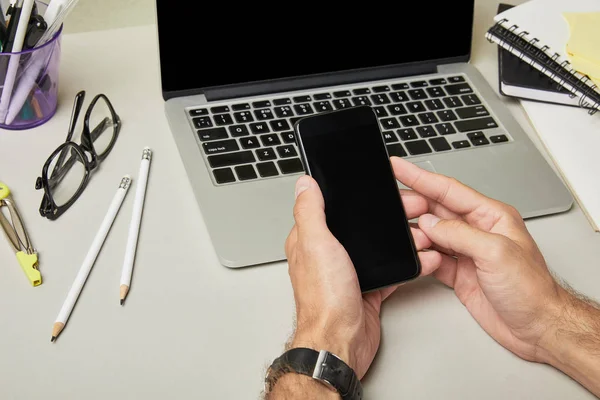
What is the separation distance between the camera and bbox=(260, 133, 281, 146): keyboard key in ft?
2.62

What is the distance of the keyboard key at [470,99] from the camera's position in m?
0.89

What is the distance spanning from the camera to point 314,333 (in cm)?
60

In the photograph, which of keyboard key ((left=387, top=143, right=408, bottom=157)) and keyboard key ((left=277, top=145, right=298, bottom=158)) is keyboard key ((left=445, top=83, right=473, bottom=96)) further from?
keyboard key ((left=277, top=145, right=298, bottom=158))

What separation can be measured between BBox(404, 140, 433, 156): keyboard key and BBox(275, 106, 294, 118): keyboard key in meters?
0.16

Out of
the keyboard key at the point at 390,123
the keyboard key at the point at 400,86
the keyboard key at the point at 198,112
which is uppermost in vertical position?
the keyboard key at the point at 198,112

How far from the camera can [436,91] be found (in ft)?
2.96

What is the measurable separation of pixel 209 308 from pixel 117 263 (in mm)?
114

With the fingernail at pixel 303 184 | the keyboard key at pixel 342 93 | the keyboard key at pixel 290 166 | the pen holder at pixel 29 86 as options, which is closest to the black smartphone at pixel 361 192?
the fingernail at pixel 303 184

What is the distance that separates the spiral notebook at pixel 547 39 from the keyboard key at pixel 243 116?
0.39m

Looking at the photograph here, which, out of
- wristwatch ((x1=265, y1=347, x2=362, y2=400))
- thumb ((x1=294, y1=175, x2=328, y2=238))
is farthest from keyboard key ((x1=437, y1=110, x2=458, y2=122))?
wristwatch ((x1=265, y1=347, x2=362, y2=400))

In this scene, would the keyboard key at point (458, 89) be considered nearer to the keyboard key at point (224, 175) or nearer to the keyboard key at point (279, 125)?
the keyboard key at point (279, 125)

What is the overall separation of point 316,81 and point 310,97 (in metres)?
0.03

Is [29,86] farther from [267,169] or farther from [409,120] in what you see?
[409,120]

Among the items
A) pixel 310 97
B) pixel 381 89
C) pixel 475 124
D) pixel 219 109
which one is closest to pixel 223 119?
pixel 219 109
